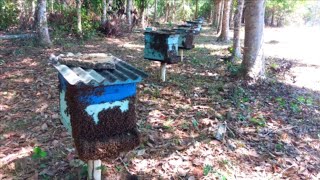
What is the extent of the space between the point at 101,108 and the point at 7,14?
1343 centimetres

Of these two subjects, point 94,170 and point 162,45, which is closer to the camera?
point 94,170

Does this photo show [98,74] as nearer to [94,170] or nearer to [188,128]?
[94,170]

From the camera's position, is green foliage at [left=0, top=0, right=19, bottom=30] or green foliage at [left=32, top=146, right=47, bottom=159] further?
green foliage at [left=0, top=0, right=19, bottom=30]

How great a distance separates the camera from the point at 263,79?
283 inches

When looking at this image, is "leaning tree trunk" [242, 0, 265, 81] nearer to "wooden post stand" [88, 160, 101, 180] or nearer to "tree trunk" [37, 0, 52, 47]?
"wooden post stand" [88, 160, 101, 180]

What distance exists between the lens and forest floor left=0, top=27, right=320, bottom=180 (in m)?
3.68

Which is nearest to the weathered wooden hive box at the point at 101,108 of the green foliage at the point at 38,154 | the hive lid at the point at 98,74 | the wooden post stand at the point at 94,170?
the hive lid at the point at 98,74

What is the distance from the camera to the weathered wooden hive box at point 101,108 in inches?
103

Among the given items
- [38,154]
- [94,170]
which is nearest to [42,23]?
[38,154]

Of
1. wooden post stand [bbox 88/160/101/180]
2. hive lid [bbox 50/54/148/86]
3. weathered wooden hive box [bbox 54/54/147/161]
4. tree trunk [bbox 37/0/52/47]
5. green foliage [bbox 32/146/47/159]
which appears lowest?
green foliage [bbox 32/146/47/159]

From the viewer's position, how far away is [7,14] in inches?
551

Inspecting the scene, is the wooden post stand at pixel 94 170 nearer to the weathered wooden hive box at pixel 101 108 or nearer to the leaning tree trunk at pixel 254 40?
the weathered wooden hive box at pixel 101 108

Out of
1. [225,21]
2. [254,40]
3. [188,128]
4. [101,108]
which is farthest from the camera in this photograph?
[225,21]

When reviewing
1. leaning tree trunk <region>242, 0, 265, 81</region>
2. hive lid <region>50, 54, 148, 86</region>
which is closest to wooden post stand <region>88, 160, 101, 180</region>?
hive lid <region>50, 54, 148, 86</region>
